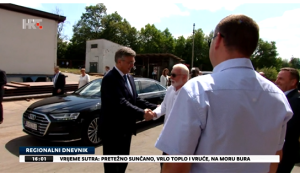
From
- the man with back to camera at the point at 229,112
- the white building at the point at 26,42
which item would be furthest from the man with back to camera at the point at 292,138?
the white building at the point at 26,42

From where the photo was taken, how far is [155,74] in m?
25.8

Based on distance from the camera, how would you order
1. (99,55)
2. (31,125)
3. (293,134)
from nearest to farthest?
1. (293,134)
2. (31,125)
3. (99,55)

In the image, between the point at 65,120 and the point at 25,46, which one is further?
the point at 25,46

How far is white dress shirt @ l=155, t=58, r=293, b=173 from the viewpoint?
931 mm

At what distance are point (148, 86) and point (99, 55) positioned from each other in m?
28.7

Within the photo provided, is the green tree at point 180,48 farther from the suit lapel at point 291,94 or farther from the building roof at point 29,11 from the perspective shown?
the suit lapel at point 291,94

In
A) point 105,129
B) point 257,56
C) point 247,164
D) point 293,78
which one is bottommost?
point 105,129

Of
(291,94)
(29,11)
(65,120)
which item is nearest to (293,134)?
(291,94)

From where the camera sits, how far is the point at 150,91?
6508 millimetres

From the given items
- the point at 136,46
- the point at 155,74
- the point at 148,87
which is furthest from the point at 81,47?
the point at 148,87

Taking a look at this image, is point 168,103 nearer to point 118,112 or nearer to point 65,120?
point 118,112

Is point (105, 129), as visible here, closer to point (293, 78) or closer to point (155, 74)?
point (293, 78)

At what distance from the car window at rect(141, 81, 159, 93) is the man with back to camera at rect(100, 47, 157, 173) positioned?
3.53 meters

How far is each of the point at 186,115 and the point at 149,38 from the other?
6019cm
